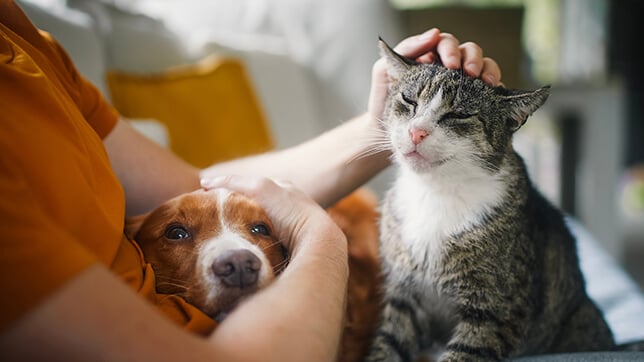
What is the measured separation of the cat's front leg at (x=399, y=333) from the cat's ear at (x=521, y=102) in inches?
14.5

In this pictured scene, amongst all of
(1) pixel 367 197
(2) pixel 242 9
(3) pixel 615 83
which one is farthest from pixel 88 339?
(3) pixel 615 83

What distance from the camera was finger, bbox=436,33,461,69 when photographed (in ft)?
3.20

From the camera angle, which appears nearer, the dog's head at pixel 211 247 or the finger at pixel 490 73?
the dog's head at pixel 211 247

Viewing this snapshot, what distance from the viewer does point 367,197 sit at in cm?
Answer: 147

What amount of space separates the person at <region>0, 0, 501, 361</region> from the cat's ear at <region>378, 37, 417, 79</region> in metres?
0.04

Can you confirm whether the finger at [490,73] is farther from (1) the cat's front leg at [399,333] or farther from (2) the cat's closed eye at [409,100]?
(1) the cat's front leg at [399,333]

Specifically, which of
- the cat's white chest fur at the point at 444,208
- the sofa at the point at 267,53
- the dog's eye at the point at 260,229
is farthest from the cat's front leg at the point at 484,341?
the sofa at the point at 267,53

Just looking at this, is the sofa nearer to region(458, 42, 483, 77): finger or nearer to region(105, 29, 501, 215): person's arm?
region(105, 29, 501, 215): person's arm

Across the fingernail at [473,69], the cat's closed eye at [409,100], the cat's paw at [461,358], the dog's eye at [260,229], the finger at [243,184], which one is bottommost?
the cat's paw at [461,358]

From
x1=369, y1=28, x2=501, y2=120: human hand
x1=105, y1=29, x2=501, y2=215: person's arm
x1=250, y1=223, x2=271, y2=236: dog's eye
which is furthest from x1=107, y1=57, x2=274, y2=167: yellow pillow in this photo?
x1=250, y1=223, x2=271, y2=236: dog's eye

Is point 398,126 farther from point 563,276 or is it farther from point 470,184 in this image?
point 563,276

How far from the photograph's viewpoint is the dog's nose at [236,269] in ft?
2.56

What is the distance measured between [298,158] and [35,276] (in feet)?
2.31

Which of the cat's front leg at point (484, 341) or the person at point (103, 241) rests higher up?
the person at point (103, 241)
